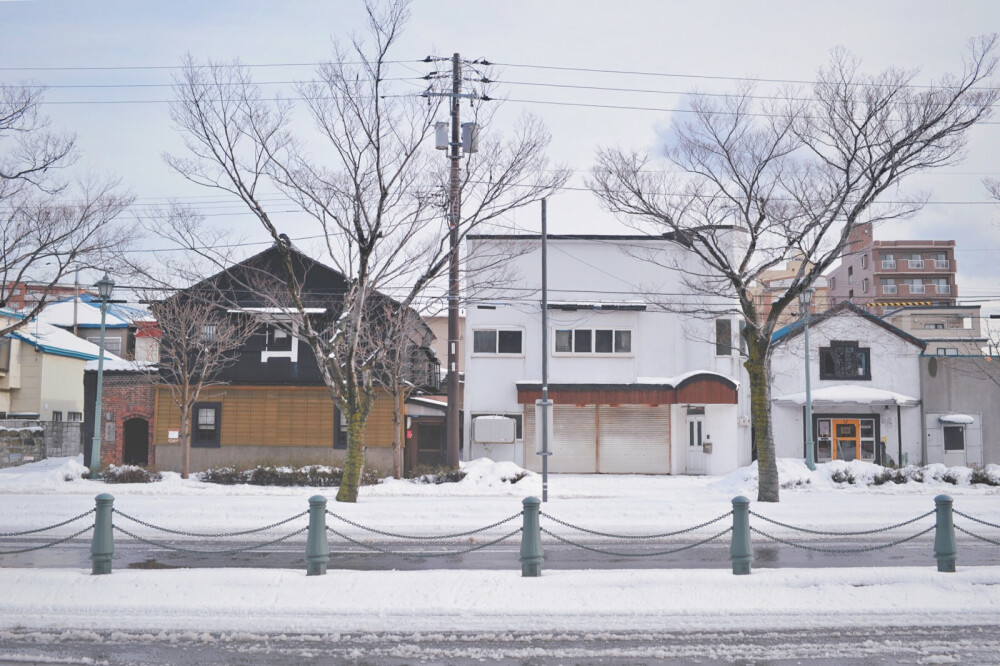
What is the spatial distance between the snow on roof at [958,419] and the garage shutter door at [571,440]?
14.9 metres

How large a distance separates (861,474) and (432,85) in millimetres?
17946

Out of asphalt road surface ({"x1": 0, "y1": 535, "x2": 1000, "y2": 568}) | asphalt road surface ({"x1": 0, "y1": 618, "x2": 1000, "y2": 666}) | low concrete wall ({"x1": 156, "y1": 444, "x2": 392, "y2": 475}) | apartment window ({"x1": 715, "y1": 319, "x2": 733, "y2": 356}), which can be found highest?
apartment window ({"x1": 715, "y1": 319, "x2": 733, "y2": 356})

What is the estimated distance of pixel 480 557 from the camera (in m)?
14.2

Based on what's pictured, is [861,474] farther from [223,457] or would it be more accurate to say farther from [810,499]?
[223,457]

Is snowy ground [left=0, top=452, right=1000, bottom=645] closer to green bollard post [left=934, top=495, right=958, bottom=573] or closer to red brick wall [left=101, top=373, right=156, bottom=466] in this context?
green bollard post [left=934, top=495, right=958, bottom=573]

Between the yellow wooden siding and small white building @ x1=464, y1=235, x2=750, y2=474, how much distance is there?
17.7 feet

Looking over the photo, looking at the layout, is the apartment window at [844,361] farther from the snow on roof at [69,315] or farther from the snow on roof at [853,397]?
the snow on roof at [69,315]

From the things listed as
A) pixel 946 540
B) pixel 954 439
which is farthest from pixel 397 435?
pixel 954 439

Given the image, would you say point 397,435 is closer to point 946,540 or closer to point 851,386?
point 851,386

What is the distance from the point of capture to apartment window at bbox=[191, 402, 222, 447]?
107ft

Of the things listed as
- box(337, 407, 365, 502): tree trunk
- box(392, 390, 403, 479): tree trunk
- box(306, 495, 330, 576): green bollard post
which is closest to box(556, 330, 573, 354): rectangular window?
box(392, 390, 403, 479): tree trunk

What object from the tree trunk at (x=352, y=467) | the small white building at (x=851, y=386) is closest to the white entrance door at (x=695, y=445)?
the small white building at (x=851, y=386)

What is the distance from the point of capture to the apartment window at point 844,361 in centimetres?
3700

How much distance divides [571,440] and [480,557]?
68.8 feet
